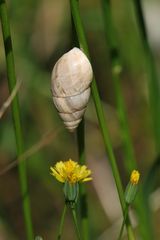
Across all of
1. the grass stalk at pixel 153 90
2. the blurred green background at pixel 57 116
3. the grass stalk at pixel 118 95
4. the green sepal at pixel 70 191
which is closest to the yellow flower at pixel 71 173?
the green sepal at pixel 70 191

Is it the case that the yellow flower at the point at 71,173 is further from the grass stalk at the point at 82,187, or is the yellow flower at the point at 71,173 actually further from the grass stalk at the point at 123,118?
the grass stalk at the point at 123,118

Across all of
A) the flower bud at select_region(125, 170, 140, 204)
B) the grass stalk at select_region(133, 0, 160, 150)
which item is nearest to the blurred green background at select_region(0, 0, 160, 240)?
the grass stalk at select_region(133, 0, 160, 150)

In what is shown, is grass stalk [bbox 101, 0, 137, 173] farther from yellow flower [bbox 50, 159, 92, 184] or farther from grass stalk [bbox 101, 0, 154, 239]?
yellow flower [bbox 50, 159, 92, 184]

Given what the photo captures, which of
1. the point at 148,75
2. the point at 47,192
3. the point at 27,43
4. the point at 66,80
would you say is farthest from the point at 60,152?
the point at 66,80

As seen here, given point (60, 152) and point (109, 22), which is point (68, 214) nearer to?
point (60, 152)

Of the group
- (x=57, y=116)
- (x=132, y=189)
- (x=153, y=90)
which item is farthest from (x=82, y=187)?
(x=57, y=116)

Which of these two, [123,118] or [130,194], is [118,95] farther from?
[130,194]

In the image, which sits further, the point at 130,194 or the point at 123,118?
the point at 123,118
